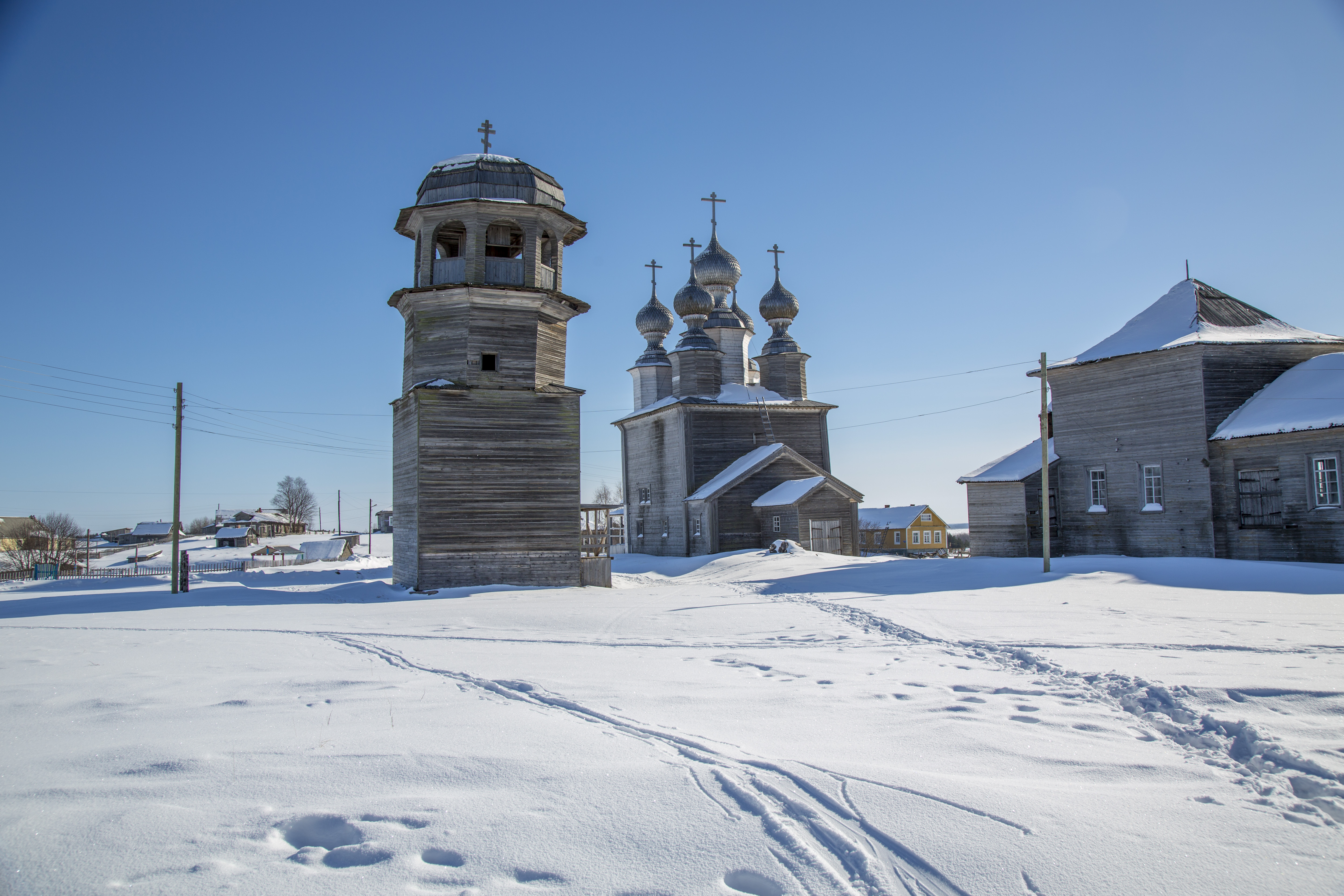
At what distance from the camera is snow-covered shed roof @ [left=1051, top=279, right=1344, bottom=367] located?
75.4ft

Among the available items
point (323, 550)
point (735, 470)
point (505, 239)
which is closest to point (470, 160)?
point (505, 239)

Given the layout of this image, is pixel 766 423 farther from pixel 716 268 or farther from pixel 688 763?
pixel 688 763

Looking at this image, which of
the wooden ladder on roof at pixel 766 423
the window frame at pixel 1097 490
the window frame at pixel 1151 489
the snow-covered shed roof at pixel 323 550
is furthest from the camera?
the snow-covered shed roof at pixel 323 550

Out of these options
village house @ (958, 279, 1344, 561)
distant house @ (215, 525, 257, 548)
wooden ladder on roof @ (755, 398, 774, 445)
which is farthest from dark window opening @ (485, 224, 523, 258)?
distant house @ (215, 525, 257, 548)

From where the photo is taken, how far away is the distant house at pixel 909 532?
62438 millimetres

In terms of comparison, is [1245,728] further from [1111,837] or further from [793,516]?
[793,516]

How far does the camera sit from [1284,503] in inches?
811

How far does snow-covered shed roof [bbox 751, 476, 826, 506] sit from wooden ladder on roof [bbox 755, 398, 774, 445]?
3.10m

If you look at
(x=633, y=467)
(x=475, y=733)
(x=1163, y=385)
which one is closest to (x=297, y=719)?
(x=475, y=733)

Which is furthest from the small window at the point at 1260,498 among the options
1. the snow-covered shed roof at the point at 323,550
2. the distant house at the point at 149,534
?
the distant house at the point at 149,534

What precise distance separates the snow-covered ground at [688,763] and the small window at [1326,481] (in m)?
11.5

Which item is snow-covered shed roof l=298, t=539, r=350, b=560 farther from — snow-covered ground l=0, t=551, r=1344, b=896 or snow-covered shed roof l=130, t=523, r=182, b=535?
snow-covered ground l=0, t=551, r=1344, b=896

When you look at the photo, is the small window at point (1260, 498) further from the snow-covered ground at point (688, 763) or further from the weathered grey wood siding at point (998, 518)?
the snow-covered ground at point (688, 763)

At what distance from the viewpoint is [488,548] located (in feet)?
68.3
